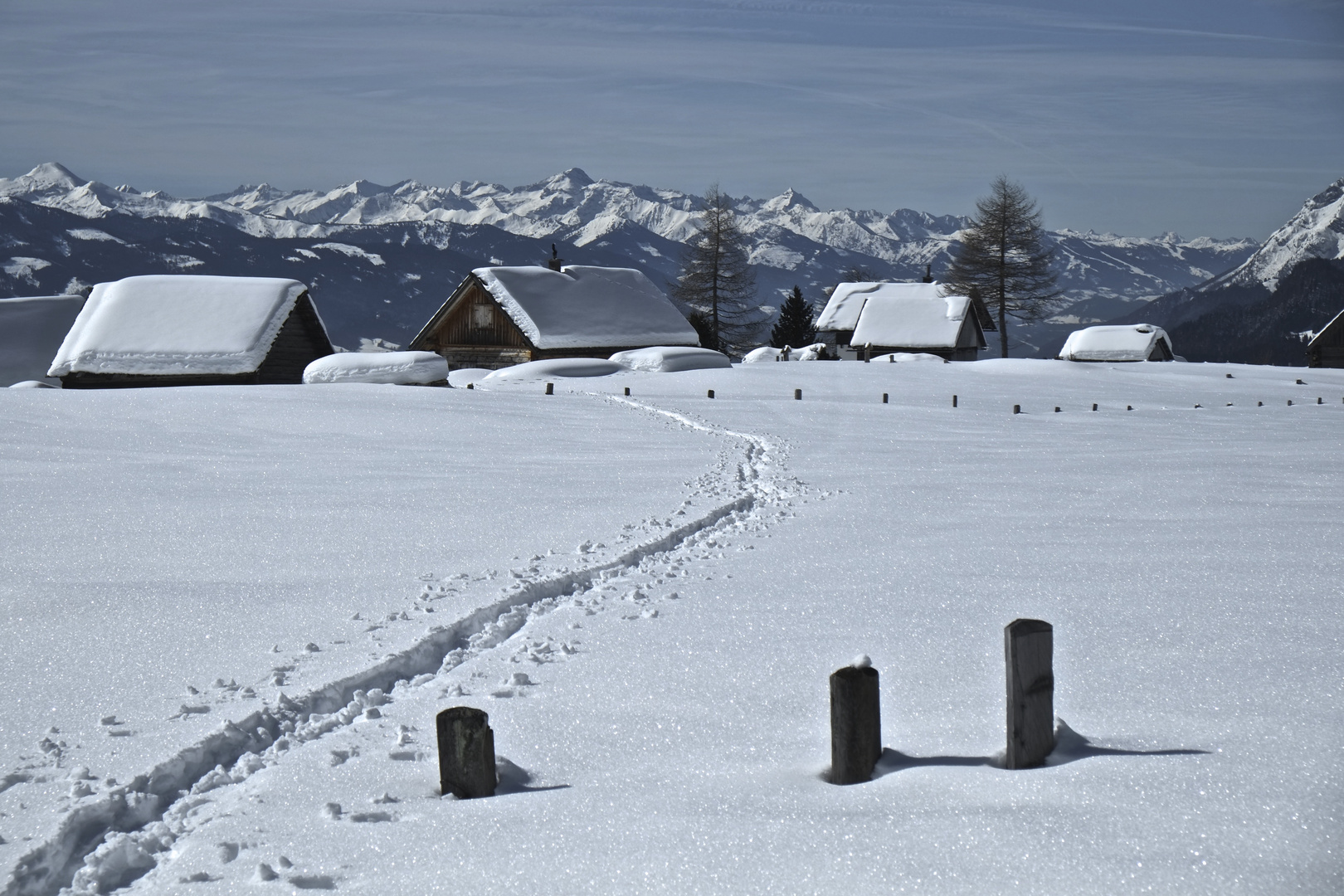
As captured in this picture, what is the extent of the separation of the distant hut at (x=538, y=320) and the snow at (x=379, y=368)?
1095 centimetres

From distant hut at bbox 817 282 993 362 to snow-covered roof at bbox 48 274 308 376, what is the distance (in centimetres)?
2994

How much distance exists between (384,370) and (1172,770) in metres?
24.8

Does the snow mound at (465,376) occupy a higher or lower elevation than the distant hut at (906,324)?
lower

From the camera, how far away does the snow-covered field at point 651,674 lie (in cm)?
352

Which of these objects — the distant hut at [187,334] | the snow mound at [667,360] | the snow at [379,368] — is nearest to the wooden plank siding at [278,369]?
the distant hut at [187,334]

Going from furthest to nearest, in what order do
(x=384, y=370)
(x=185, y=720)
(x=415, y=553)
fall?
(x=384, y=370) < (x=415, y=553) < (x=185, y=720)

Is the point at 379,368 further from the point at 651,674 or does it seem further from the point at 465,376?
the point at 651,674

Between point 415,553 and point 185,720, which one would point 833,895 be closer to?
point 185,720

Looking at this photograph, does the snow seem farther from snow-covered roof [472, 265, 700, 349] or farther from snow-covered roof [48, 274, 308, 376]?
snow-covered roof [472, 265, 700, 349]

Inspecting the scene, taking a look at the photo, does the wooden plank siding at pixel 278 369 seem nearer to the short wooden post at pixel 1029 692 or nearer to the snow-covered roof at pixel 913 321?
the short wooden post at pixel 1029 692

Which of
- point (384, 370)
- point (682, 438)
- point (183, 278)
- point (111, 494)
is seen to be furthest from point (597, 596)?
point (183, 278)

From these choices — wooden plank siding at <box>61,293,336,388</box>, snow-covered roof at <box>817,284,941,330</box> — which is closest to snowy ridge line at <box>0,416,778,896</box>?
wooden plank siding at <box>61,293,336,388</box>

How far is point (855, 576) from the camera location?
7711 mm

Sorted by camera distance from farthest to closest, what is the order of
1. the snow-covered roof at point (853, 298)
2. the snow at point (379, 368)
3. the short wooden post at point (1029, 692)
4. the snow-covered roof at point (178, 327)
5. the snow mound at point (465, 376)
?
the snow-covered roof at point (853, 298) < the snow mound at point (465, 376) < the snow-covered roof at point (178, 327) < the snow at point (379, 368) < the short wooden post at point (1029, 692)
